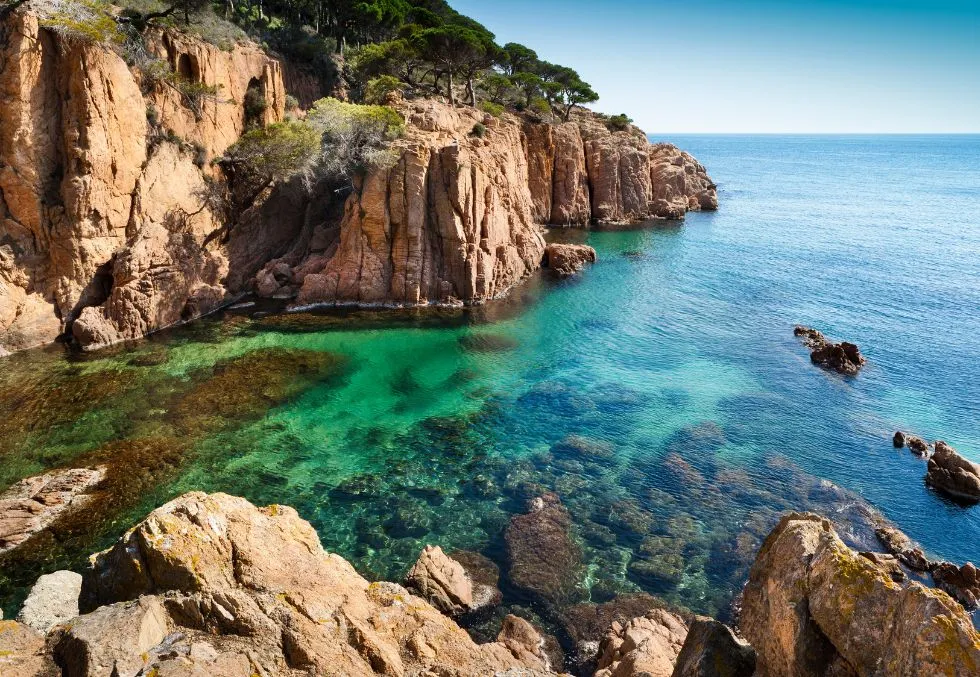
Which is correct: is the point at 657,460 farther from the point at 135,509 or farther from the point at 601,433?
the point at 135,509

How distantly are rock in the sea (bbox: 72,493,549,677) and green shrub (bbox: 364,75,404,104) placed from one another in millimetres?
41852

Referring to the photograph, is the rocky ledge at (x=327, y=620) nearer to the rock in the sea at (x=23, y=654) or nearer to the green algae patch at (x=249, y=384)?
the rock in the sea at (x=23, y=654)

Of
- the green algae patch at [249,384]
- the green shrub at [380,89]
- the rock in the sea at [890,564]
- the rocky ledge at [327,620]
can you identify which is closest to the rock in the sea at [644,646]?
the rocky ledge at [327,620]

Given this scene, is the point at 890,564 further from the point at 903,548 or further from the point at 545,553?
the point at 545,553

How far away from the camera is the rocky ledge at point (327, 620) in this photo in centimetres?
713

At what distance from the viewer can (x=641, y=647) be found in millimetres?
11758

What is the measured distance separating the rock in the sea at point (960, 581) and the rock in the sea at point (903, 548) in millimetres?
418

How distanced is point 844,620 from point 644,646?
520 cm

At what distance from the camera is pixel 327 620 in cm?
894

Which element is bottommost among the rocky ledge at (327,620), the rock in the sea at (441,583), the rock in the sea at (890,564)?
the rock in the sea at (890,564)

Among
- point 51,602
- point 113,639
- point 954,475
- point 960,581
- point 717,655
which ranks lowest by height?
point 960,581

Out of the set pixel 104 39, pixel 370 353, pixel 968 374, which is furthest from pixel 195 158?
pixel 968 374

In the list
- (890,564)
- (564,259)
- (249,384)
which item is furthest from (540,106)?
(890,564)

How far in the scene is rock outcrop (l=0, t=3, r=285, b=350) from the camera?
95.0ft
